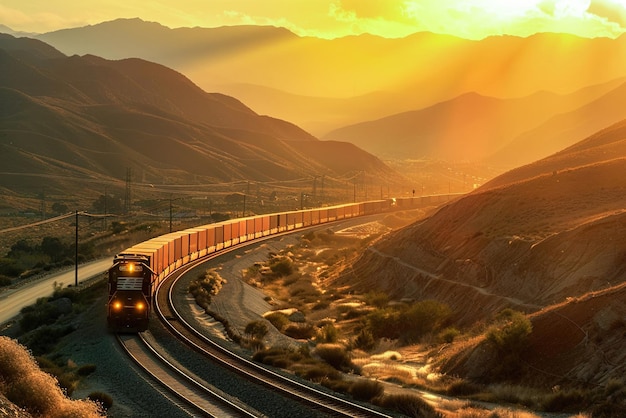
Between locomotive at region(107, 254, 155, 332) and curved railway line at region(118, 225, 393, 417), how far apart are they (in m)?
0.63

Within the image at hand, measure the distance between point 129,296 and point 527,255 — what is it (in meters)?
22.1

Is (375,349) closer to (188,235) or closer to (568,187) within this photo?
(568,187)

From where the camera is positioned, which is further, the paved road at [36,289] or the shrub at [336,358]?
the paved road at [36,289]

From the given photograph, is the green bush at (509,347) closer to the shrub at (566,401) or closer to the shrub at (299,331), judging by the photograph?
the shrub at (566,401)

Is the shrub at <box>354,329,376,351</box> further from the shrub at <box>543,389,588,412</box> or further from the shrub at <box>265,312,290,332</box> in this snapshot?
the shrub at <box>543,389,588,412</box>

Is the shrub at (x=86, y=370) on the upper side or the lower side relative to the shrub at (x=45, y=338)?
upper

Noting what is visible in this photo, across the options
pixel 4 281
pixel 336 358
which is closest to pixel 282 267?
pixel 4 281

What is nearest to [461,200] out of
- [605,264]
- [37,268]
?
[605,264]

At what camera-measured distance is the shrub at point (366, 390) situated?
22078 millimetres

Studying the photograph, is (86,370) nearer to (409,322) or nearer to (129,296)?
(129,296)

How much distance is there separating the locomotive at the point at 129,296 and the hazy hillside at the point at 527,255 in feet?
47.4

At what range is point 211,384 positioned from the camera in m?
24.4

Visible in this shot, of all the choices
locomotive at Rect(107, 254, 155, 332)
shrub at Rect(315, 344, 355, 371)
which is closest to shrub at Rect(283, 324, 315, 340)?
locomotive at Rect(107, 254, 155, 332)

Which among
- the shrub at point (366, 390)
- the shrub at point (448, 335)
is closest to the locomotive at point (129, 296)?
the shrub at point (366, 390)
